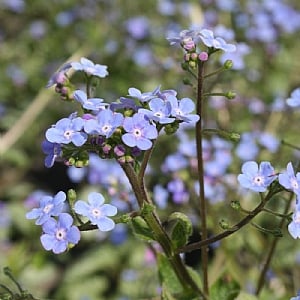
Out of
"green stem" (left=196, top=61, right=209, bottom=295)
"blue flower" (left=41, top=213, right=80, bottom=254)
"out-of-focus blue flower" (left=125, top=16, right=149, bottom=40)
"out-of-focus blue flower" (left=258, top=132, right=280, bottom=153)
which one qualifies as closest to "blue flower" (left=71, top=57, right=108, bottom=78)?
"green stem" (left=196, top=61, right=209, bottom=295)

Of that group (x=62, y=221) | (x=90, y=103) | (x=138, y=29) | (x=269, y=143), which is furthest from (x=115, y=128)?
(x=138, y=29)

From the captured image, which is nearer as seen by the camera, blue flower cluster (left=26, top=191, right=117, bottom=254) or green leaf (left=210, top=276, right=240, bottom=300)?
blue flower cluster (left=26, top=191, right=117, bottom=254)

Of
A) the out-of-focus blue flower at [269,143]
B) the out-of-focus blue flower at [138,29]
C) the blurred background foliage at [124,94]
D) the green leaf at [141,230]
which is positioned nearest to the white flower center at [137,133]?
the green leaf at [141,230]

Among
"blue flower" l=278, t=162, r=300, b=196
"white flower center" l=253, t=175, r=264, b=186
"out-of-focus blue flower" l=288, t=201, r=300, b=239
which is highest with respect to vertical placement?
"white flower center" l=253, t=175, r=264, b=186

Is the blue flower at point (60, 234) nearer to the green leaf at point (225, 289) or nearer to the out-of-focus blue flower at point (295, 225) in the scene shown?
the out-of-focus blue flower at point (295, 225)

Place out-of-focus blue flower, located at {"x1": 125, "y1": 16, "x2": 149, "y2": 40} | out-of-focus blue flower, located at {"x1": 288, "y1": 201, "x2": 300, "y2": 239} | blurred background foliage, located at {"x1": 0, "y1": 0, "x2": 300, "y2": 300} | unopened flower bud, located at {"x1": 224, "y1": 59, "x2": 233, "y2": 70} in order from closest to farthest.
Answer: out-of-focus blue flower, located at {"x1": 288, "y1": 201, "x2": 300, "y2": 239} → unopened flower bud, located at {"x1": 224, "y1": 59, "x2": 233, "y2": 70} → blurred background foliage, located at {"x1": 0, "y1": 0, "x2": 300, "y2": 300} → out-of-focus blue flower, located at {"x1": 125, "y1": 16, "x2": 149, "y2": 40}

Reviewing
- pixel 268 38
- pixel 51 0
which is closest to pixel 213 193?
pixel 268 38

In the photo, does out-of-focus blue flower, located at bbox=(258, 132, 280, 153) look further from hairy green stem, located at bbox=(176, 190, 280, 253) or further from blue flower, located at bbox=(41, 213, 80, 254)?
blue flower, located at bbox=(41, 213, 80, 254)

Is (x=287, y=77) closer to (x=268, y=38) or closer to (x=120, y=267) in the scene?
(x=268, y=38)

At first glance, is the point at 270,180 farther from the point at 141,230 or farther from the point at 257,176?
the point at 141,230

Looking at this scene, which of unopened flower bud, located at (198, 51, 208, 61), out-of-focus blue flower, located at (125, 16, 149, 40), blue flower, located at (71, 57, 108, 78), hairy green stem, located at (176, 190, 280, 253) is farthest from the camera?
out-of-focus blue flower, located at (125, 16, 149, 40)
